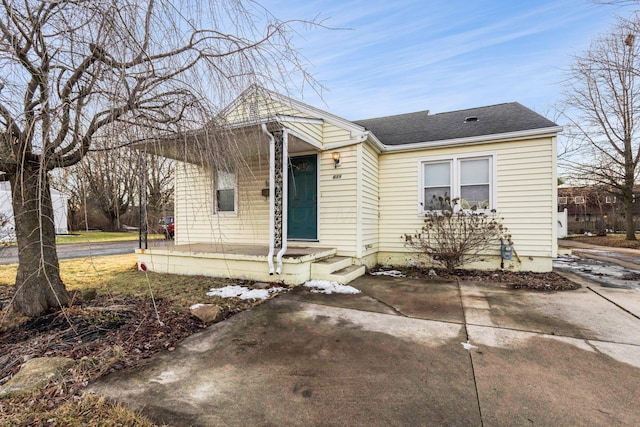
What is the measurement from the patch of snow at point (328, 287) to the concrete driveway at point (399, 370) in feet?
2.68

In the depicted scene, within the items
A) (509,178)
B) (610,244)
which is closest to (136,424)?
(509,178)

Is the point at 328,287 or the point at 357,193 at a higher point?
the point at 357,193

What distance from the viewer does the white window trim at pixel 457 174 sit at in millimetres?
6422

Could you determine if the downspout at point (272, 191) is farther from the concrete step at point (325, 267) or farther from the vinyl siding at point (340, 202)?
the vinyl siding at point (340, 202)

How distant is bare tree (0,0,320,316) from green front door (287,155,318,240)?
3.93m

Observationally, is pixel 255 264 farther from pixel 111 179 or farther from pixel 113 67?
pixel 113 67

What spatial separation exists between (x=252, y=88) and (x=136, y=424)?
109 inches

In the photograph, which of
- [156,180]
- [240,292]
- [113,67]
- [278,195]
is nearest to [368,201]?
[278,195]

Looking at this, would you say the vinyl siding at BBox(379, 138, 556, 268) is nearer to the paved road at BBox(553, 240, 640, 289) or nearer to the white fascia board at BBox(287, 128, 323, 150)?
the paved road at BBox(553, 240, 640, 289)

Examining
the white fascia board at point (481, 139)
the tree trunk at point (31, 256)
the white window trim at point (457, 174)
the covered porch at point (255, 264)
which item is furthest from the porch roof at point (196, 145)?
the white window trim at point (457, 174)

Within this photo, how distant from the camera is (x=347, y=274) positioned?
Result: 213 inches

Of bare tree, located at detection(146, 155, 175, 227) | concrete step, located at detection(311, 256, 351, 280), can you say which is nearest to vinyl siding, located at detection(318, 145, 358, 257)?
concrete step, located at detection(311, 256, 351, 280)

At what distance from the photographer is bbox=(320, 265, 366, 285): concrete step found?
5223mm

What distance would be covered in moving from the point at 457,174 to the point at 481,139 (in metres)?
0.89
